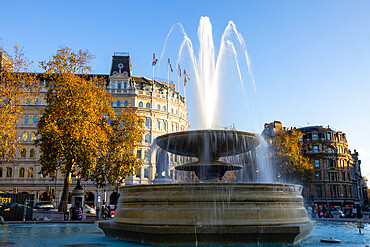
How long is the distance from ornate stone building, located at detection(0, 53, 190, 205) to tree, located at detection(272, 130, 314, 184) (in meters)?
16.7

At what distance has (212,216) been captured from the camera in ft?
27.2

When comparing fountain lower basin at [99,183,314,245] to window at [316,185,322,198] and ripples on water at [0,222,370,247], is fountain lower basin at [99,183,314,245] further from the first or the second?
window at [316,185,322,198]

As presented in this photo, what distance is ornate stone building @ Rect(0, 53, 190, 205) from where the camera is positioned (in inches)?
2050

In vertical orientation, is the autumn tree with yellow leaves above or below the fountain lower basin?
above

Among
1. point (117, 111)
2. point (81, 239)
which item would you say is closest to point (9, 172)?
point (117, 111)

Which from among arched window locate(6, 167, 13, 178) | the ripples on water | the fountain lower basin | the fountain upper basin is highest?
arched window locate(6, 167, 13, 178)

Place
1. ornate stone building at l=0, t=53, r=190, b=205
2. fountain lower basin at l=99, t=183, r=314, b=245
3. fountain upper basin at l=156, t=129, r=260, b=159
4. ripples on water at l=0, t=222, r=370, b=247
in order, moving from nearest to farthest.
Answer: fountain lower basin at l=99, t=183, r=314, b=245 → ripples on water at l=0, t=222, r=370, b=247 → fountain upper basin at l=156, t=129, r=260, b=159 → ornate stone building at l=0, t=53, r=190, b=205

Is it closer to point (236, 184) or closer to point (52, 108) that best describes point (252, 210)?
point (236, 184)

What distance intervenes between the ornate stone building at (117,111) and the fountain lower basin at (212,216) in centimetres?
3992

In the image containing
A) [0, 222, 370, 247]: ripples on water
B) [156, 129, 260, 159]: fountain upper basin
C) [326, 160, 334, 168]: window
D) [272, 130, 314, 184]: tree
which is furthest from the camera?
[326, 160, 334, 168]: window

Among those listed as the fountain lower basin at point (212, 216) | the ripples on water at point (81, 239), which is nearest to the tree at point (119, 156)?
the ripples on water at point (81, 239)

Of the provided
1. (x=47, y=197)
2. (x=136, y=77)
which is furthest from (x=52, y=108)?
(x=136, y=77)

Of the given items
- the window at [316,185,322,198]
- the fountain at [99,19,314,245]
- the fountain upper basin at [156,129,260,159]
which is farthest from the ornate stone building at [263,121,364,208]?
the fountain at [99,19,314,245]

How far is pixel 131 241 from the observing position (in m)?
8.69
